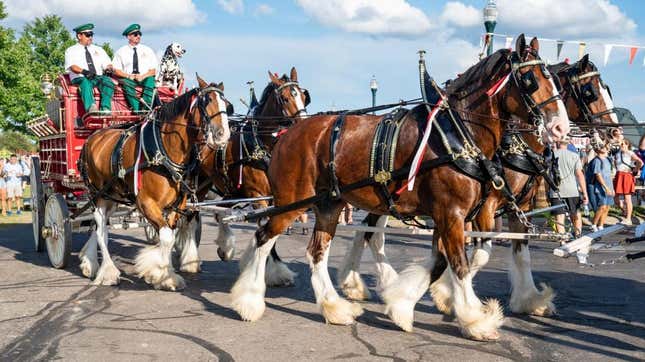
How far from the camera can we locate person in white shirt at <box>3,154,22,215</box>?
20547mm

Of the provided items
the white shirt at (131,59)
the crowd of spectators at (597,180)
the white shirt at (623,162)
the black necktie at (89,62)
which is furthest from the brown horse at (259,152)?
the white shirt at (623,162)

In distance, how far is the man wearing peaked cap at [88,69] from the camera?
1011cm

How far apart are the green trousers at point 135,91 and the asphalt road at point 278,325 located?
2.50 m

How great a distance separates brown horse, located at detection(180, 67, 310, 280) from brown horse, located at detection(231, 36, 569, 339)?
1506mm

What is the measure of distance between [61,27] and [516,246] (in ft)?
178

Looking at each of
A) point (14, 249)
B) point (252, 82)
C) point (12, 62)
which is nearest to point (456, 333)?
point (252, 82)

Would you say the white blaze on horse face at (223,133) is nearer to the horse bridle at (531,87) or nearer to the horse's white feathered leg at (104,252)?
the horse's white feathered leg at (104,252)

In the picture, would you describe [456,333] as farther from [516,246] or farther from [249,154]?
[249,154]

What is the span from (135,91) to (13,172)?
1184 cm

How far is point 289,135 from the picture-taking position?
23.4 ft

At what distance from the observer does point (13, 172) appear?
20641 millimetres

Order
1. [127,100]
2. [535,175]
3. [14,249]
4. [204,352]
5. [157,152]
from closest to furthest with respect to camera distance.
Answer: [204,352] → [535,175] → [157,152] → [127,100] → [14,249]

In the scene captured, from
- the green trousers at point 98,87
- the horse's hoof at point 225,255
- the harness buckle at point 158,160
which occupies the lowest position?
the horse's hoof at point 225,255

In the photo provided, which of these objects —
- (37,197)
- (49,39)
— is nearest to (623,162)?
(37,197)
